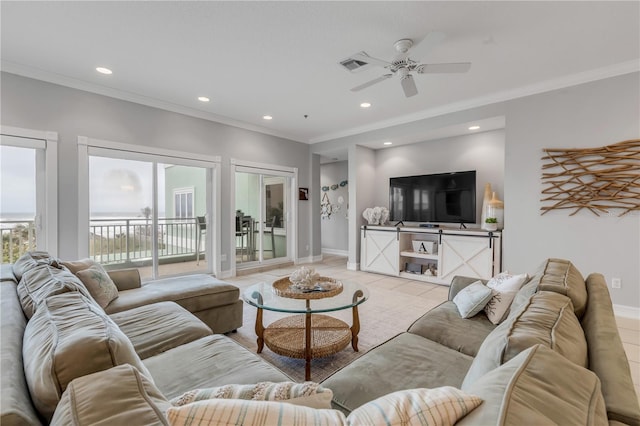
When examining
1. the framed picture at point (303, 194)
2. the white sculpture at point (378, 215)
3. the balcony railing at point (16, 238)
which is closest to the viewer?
the balcony railing at point (16, 238)

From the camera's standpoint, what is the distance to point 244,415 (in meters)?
0.57

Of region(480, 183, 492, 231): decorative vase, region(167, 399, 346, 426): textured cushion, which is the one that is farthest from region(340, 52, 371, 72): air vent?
region(480, 183, 492, 231): decorative vase

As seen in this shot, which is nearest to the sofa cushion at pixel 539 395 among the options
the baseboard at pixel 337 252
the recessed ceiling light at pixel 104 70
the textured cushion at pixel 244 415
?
the textured cushion at pixel 244 415

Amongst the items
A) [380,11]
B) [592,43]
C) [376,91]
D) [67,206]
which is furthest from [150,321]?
[592,43]

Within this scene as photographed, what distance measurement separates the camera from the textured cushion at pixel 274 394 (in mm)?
709

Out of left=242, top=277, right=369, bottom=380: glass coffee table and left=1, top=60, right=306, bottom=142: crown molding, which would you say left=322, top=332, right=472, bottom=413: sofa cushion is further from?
left=1, top=60, right=306, bottom=142: crown molding

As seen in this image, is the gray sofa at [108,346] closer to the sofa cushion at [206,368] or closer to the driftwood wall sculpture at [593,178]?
the sofa cushion at [206,368]

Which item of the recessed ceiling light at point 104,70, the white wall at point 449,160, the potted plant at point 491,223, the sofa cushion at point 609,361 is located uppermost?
the recessed ceiling light at point 104,70

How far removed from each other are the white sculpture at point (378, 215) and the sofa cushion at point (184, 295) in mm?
3361

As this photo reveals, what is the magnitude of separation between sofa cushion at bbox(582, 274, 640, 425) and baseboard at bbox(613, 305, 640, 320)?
280cm

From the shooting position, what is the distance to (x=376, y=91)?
3.70 meters

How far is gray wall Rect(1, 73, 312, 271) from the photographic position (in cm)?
316

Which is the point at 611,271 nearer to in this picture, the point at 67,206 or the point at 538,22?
the point at 538,22

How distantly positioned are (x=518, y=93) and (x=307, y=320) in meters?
3.83
